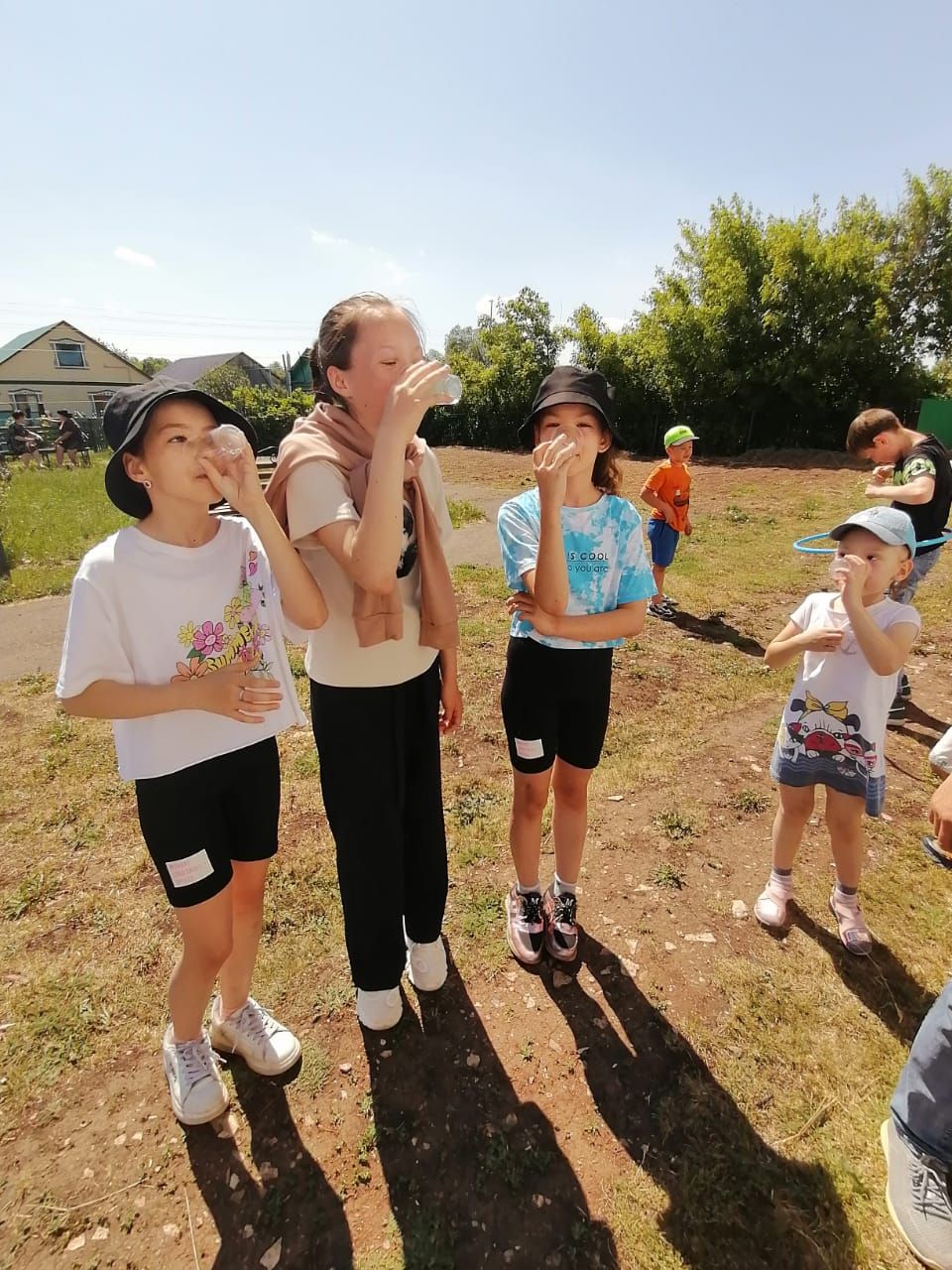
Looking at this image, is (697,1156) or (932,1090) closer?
(932,1090)

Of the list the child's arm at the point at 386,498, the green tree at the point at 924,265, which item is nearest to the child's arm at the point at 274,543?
the child's arm at the point at 386,498

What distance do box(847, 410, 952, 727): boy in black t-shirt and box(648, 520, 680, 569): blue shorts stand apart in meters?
2.27

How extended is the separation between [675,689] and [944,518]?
2095mm

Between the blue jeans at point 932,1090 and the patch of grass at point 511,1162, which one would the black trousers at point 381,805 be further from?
the blue jeans at point 932,1090

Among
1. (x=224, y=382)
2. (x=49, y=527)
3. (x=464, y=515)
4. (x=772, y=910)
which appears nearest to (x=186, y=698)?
(x=772, y=910)

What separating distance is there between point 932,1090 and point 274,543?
2314 mm

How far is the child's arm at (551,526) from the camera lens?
1883mm

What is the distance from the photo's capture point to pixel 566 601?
2125 millimetres

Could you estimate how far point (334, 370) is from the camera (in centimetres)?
169

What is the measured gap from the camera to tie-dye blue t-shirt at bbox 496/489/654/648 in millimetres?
2258

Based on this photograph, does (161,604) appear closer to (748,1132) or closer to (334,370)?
(334,370)

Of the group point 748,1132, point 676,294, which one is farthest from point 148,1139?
point 676,294

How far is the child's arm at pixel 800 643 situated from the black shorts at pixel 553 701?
2.14 feet

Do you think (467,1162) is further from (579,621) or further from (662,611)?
(662,611)
